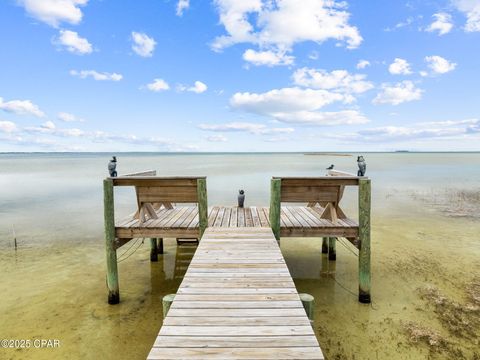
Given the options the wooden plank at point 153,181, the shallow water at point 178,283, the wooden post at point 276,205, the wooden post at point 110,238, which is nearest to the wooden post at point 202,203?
the wooden plank at point 153,181

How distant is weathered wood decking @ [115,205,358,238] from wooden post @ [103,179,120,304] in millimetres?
187

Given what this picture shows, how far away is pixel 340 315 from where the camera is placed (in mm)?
6586

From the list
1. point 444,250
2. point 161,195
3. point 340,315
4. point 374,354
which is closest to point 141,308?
point 161,195

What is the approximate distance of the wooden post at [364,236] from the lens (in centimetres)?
673

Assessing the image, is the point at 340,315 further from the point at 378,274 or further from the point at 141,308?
the point at 141,308

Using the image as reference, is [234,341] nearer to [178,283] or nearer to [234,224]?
[234,224]

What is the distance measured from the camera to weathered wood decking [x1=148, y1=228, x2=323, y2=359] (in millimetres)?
2793

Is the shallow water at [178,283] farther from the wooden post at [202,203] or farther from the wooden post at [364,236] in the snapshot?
the wooden post at [202,203]

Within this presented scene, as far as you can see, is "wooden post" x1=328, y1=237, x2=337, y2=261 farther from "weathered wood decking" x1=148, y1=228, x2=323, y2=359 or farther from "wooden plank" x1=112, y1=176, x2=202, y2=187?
"wooden plank" x1=112, y1=176, x2=202, y2=187

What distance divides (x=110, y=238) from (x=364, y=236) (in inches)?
232

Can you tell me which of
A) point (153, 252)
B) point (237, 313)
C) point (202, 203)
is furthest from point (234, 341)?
point (153, 252)

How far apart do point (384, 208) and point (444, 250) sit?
8.30 m

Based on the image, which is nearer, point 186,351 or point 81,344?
point 186,351

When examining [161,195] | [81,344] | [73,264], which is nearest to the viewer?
[81,344]
